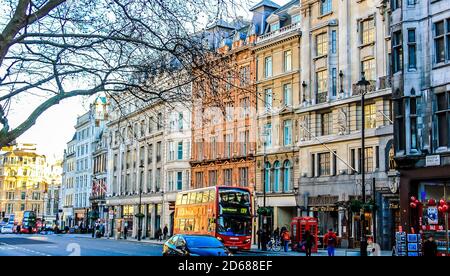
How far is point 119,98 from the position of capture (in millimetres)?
14391

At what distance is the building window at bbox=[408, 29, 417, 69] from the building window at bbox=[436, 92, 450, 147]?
248 centimetres

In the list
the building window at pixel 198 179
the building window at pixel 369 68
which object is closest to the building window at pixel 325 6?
the building window at pixel 369 68

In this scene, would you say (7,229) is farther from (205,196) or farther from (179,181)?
(205,196)

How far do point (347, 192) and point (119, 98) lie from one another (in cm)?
3321

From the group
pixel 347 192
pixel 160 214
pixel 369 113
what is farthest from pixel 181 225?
pixel 160 214

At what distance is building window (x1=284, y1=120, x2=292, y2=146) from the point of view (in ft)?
174

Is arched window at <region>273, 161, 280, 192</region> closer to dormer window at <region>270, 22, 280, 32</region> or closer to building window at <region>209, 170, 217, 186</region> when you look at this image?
building window at <region>209, 170, 217, 186</region>

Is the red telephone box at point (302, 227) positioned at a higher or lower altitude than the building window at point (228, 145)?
lower

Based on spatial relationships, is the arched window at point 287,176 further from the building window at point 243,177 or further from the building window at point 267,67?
the building window at point 267,67

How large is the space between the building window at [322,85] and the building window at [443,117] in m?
17.2

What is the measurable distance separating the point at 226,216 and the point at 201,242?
18818 mm

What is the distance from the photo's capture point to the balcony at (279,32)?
52.8 m

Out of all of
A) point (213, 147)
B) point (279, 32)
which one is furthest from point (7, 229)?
point (279, 32)
